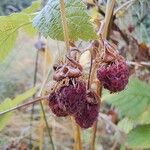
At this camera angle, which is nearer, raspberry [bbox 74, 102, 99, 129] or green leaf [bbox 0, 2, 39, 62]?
raspberry [bbox 74, 102, 99, 129]

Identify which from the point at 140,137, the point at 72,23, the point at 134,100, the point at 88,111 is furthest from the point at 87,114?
the point at 134,100

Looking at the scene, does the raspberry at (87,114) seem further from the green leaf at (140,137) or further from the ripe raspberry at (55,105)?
the green leaf at (140,137)

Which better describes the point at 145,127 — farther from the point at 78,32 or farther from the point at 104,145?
the point at 104,145

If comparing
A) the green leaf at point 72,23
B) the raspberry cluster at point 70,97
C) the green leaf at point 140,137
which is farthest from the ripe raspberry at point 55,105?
the green leaf at point 140,137

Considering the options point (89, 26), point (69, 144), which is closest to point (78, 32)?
point (89, 26)

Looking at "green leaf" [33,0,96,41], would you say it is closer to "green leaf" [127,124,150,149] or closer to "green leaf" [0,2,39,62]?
"green leaf" [0,2,39,62]

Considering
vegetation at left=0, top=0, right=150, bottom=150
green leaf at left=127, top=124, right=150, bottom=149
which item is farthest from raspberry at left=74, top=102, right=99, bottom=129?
green leaf at left=127, top=124, right=150, bottom=149

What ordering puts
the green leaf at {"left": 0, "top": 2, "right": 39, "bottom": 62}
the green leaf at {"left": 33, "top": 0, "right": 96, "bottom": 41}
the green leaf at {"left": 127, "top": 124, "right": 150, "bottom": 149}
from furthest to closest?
the green leaf at {"left": 127, "top": 124, "right": 150, "bottom": 149} < the green leaf at {"left": 0, "top": 2, "right": 39, "bottom": 62} < the green leaf at {"left": 33, "top": 0, "right": 96, "bottom": 41}
